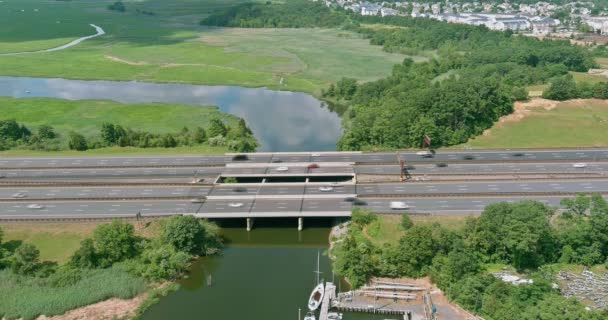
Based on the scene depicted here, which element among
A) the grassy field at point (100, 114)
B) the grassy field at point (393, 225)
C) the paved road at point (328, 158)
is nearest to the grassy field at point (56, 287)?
the paved road at point (328, 158)

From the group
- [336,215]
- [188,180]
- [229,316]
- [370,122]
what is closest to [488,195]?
[336,215]

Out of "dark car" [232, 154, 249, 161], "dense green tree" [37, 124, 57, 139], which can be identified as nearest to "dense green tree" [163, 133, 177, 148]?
"dark car" [232, 154, 249, 161]

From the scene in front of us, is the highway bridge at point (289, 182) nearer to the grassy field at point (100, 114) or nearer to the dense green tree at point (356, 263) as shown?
the dense green tree at point (356, 263)

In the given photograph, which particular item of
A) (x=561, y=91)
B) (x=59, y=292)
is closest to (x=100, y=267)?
(x=59, y=292)

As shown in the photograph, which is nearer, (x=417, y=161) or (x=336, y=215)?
(x=336, y=215)

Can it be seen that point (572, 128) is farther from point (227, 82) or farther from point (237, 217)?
point (227, 82)

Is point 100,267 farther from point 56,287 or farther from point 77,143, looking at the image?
point 77,143
